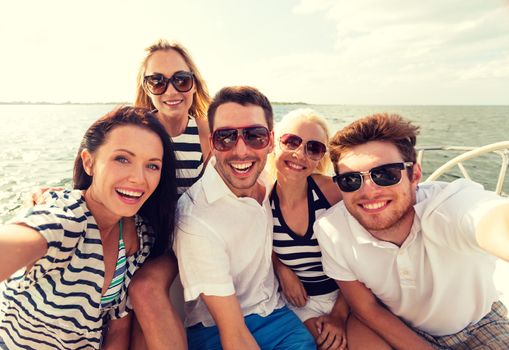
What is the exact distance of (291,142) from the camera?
250cm

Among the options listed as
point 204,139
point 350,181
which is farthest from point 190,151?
point 350,181

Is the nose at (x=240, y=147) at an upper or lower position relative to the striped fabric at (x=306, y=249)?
upper

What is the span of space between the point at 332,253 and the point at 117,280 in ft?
4.25

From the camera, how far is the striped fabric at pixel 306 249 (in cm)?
241

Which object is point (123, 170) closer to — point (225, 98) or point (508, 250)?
point (225, 98)

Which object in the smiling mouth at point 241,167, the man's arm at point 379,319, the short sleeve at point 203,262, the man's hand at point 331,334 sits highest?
the smiling mouth at point 241,167

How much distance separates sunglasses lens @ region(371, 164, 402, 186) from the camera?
210 cm

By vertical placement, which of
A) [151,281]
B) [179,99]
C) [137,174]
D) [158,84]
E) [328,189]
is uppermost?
[158,84]

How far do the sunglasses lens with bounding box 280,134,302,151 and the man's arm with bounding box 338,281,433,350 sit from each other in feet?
3.18

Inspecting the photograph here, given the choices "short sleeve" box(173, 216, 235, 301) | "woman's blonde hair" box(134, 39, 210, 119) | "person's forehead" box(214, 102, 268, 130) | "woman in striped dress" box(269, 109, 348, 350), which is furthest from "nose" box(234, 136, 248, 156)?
"woman's blonde hair" box(134, 39, 210, 119)

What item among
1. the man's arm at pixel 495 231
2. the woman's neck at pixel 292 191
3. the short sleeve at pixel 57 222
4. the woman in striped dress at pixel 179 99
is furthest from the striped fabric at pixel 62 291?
the man's arm at pixel 495 231

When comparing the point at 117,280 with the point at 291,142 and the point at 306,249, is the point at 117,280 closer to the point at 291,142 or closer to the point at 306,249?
the point at 306,249

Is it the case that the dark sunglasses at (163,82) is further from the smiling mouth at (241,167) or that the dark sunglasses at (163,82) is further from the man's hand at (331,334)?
the man's hand at (331,334)

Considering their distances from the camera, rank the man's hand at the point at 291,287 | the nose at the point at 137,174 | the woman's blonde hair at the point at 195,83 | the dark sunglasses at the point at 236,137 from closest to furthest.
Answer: the nose at the point at 137,174 < the dark sunglasses at the point at 236,137 < the man's hand at the point at 291,287 < the woman's blonde hair at the point at 195,83
